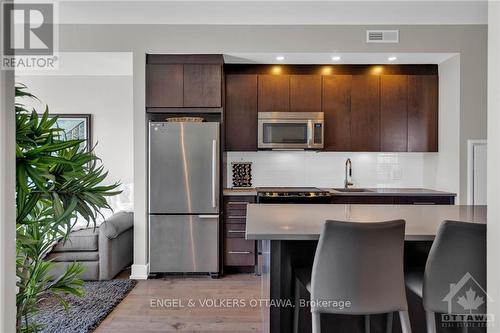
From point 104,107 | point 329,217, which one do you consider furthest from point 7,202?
point 104,107

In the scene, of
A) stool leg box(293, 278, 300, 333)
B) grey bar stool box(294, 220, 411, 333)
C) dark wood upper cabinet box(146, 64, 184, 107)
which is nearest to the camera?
grey bar stool box(294, 220, 411, 333)

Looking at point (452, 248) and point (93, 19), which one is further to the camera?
point (93, 19)

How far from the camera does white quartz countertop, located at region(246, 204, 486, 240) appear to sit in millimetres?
1720

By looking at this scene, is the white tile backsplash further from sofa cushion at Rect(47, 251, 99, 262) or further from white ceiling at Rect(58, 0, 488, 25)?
sofa cushion at Rect(47, 251, 99, 262)

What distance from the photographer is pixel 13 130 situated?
100 cm

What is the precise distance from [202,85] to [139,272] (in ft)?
6.93

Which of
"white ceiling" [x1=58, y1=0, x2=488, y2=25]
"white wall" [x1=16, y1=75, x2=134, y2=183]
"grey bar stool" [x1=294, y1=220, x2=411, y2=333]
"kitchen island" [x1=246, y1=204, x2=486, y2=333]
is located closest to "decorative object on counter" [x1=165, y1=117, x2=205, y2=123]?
"white ceiling" [x1=58, y1=0, x2=488, y2=25]

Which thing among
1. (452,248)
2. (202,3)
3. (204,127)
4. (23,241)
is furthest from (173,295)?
(202,3)

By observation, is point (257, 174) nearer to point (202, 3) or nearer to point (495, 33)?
point (202, 3)

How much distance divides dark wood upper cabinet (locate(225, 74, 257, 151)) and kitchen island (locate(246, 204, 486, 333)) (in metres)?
2.00

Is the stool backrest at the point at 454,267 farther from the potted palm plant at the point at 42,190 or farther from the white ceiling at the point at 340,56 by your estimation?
the white ceiling at the point at 340,56

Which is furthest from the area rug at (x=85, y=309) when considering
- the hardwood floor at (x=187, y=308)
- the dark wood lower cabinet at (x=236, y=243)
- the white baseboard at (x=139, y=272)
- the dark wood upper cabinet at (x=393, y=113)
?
the dark wood upper cabinet at (x=393, y=113)

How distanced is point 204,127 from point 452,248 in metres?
2.77

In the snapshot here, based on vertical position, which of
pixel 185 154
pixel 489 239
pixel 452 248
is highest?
pixel 185 154
